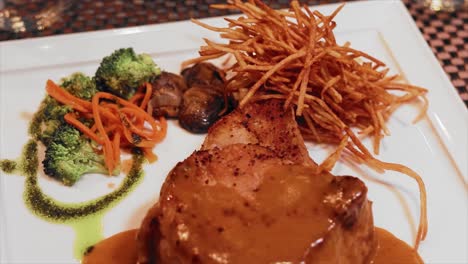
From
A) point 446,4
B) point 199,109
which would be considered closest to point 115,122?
point 199,109

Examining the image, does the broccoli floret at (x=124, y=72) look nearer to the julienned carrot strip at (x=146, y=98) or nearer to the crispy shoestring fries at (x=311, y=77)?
the julienned carrot strip at (x=146, y=98)

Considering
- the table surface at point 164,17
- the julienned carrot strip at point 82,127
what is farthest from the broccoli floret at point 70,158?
the table surface at point 164,17

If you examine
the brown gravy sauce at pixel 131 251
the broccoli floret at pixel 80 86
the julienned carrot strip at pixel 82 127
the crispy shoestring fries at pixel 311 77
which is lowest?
the brown gravy sauce at pixel 131 251

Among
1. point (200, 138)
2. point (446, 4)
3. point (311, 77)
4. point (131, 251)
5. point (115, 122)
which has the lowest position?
point (131, 251)

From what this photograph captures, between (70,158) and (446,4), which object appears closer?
(70,158)

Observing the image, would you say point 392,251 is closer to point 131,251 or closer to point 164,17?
point 131,251

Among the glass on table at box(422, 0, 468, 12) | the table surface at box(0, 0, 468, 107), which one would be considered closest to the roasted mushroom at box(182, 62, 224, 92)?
the table surface at box(0, 0, 468, 107)

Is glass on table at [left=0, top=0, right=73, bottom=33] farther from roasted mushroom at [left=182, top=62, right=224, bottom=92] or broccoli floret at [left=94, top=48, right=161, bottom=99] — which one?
A: roasted mushroom at [left=182, top=62, right=224, bottom=92]
